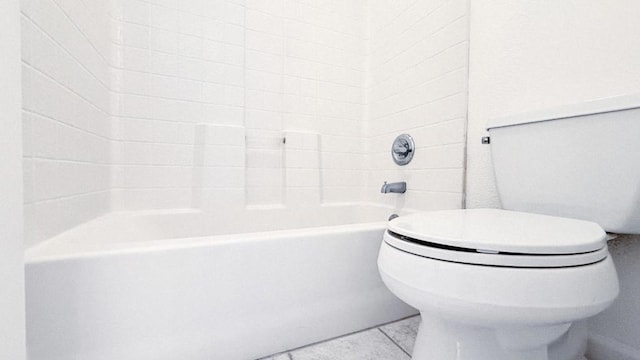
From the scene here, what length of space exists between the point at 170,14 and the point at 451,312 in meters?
1.62

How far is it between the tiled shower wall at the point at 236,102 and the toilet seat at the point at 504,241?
0.99 meters

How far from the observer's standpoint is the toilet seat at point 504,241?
44 cm

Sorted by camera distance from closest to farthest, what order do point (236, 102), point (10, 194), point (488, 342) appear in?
point (10, 194), point (488, 342), point (236, 102)

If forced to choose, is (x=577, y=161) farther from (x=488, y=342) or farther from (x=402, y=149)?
(x=402, y=149)

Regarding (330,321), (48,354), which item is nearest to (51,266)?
(48,354)

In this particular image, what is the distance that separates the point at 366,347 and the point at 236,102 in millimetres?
1250

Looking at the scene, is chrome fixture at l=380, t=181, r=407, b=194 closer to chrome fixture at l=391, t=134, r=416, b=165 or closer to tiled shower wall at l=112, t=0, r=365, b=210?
chrome fixture at l=391, t=134, r=416, b=165

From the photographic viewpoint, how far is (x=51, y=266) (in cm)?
55

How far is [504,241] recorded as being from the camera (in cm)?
47

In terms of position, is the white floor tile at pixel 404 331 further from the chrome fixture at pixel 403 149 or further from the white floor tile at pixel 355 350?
the chrome fixture at pixel 403 149

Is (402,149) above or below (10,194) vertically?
above

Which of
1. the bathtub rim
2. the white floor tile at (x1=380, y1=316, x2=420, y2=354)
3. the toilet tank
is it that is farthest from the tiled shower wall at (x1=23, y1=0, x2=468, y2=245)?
the white floor tile at (x1=380, y1=316, x2=420, y2=354)

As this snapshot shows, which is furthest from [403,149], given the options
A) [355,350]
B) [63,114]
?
[63,114]

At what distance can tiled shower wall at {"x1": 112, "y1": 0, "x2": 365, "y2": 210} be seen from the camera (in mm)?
1248
